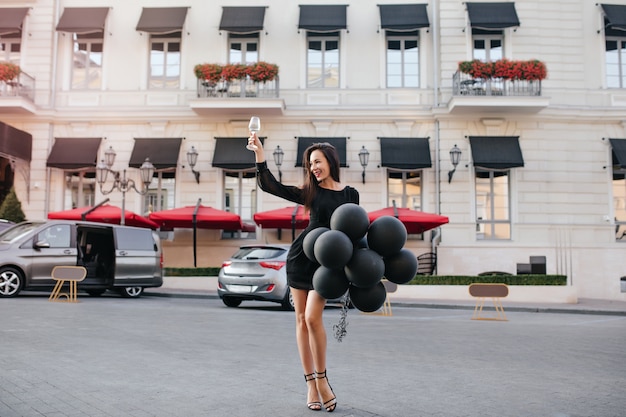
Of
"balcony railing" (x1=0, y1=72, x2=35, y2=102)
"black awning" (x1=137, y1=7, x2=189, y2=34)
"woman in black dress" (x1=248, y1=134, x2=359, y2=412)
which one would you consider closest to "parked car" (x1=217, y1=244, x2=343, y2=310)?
"woman in black dress" (x1=248, y1=134, x2=359, y2=412)

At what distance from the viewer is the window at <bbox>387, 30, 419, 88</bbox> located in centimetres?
2292

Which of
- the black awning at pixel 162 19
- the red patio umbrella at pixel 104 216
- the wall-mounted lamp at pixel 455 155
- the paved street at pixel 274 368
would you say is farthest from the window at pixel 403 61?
the paved street at pixel 274 368

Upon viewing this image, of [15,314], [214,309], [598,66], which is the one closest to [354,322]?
[214,309]

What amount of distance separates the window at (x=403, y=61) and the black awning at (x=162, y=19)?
7.69 m

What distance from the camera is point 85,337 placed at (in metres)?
8.20

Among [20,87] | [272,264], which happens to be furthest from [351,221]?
[20,87]

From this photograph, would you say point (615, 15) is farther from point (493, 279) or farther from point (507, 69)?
point (493, 279)

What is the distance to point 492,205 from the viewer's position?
22.0 metres

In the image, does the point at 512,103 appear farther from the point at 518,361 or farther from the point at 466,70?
the point at 518,361

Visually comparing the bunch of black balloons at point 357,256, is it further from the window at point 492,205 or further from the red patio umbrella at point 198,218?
the window at point 492,205

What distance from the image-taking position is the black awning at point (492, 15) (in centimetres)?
2142

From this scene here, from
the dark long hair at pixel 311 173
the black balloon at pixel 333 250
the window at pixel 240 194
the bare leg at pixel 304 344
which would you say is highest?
the window at pixel 240 194

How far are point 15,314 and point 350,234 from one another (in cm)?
814

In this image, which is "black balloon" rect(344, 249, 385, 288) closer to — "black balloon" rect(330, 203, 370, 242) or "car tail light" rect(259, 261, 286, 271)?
"black balloon" rect(330, 203, 370, 242)
